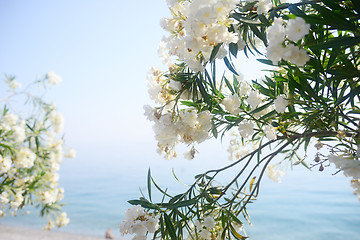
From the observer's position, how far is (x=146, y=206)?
863 mm

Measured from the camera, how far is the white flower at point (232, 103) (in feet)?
2.82

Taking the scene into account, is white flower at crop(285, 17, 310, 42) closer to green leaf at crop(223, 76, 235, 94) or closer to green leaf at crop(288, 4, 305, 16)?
green leaf at crop(288, 4, 305, 16)

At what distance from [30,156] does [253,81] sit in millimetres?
2145

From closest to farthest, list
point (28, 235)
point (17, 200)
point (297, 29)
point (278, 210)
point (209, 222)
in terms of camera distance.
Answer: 1. point (297, 29)
2. point (209, 222)
3. point (17, 200)
4. point (28, 235)
5. point (278, 210)

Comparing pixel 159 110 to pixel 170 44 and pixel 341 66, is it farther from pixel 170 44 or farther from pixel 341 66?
pixel 341 66

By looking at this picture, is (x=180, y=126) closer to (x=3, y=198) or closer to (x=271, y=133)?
(x=271, y=133)

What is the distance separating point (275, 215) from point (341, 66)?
30.1 ft

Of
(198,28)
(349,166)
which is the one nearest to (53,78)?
(198,28)

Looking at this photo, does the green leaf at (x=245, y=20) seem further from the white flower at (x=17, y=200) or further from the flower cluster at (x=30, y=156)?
the white flower at (x=17, y=200)

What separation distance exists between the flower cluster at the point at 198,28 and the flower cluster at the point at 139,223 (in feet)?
1.37

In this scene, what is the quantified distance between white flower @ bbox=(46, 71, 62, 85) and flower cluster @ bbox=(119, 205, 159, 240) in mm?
2626

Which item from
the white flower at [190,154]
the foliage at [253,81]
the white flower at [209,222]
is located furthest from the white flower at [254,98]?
the white flower at [209,222]

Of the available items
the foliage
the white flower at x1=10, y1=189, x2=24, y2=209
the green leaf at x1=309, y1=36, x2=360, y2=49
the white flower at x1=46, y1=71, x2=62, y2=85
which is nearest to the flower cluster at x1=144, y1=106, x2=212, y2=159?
the foliage

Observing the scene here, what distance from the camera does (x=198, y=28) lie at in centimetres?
64
